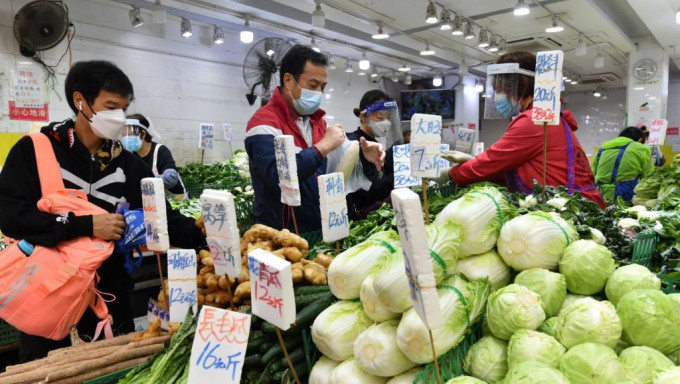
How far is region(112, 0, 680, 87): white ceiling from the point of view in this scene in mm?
8727

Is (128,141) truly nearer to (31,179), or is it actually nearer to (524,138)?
(31,179)

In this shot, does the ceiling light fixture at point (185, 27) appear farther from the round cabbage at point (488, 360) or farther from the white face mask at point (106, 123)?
the round cabbage at point (488, 360)

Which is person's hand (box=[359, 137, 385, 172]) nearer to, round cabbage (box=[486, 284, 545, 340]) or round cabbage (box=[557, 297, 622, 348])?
round cabbage (box=[486, 284, 545, 340])

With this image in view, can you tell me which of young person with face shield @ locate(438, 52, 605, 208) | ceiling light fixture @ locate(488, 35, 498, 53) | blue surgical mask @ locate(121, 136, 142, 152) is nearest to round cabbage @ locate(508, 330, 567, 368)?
young person with face shield @ locate(438, 52, 605, 208)

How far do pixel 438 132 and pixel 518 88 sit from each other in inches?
59.0

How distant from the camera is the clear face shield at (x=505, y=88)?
3.15 meters

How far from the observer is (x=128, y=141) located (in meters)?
5.29

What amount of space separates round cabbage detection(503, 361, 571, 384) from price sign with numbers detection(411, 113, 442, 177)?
3.20 ft

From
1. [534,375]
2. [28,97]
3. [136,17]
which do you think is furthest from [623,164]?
[28,97]

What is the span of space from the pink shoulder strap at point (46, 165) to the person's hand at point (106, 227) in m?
0.24

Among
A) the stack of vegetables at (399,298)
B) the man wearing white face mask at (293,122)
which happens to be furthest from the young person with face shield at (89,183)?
the stack of vegetables at (399,298)

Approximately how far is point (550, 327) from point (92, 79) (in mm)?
2364

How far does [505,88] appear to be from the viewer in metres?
3.24

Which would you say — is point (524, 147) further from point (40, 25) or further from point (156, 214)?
point (40, 25)
